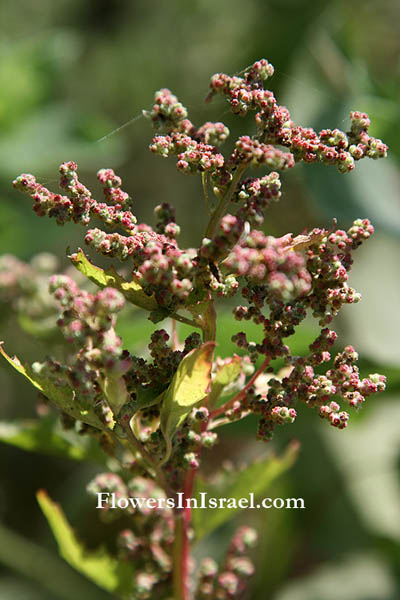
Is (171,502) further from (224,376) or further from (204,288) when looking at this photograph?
(204,288)

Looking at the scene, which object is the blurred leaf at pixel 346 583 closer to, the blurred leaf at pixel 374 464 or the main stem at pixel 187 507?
the blurred leaf at pixel 374 464

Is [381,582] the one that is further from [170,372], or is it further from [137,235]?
[137,235]

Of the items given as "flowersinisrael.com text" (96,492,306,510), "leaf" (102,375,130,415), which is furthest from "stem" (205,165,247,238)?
"flowersinisrael.com text" (96,492,306,510)

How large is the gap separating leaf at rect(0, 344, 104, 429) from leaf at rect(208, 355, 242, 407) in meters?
0.15

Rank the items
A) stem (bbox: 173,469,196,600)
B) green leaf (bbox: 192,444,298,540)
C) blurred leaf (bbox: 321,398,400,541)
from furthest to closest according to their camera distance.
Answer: blurred leaf (bbox: 321,398,400,541) → green leaf (bbox: 192,444,298,540) → stem (bbox: 173,469,196,600)

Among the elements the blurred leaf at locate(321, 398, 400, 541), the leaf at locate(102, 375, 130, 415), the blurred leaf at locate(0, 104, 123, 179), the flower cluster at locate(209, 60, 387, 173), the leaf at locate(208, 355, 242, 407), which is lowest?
the leaf at locate(102, 375, 130, 415)

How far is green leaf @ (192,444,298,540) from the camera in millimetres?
1121

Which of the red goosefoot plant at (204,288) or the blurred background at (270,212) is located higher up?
the blurred background at (270,212)

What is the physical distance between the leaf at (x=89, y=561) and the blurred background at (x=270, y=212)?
0.25 meters

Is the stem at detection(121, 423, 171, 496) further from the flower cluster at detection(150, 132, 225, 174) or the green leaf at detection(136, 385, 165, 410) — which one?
the flower cluster at detection(150, 132, 225, 174)

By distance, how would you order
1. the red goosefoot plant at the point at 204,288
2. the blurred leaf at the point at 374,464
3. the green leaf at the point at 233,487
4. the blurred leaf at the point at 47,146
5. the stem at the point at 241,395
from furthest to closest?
the blurred leaf at the point at 47,146
the blurred leaf at the point at 374,464
the green leaf at the point at 233,487
the stem at the point at 241,395
the red goosefoot plant at the point at 204,288

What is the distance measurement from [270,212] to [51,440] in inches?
65.9

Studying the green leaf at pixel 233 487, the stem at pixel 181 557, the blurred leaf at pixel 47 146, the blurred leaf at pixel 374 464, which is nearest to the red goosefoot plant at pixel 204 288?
the stem at pixel 181 557

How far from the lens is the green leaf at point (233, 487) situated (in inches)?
44.1
